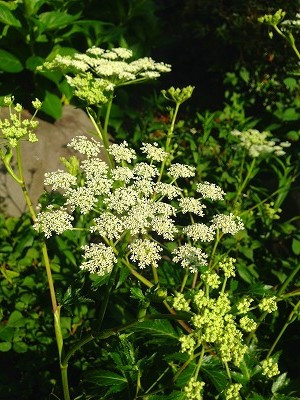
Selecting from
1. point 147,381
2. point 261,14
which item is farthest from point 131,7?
point 147,381

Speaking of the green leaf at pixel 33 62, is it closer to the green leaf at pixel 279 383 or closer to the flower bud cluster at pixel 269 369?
the green leaf at pixel 279 383

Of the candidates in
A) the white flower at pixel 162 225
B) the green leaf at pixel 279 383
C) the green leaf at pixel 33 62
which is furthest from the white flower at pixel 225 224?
the green leaf at pixel 33 62

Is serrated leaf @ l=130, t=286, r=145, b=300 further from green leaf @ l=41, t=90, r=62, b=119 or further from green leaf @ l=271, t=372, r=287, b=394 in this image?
green leaf @ l=41, t=90, r=62, b=119

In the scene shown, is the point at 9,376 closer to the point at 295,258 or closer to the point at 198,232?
the point at 198,232

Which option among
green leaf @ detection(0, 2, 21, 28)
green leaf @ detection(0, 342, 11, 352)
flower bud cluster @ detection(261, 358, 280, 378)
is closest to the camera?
flower bud cluster @ detection(261, 358, 280, 378)

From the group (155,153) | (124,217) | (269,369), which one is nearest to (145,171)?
(155,153)

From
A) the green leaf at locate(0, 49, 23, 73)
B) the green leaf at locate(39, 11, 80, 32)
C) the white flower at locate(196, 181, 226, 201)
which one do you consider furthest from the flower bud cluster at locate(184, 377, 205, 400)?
the green leaf at locate(39, 11, 80, 32)

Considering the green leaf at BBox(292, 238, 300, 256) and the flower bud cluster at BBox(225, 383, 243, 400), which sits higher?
the flower bud cluster at BBox(225, 383, 243, 400)
